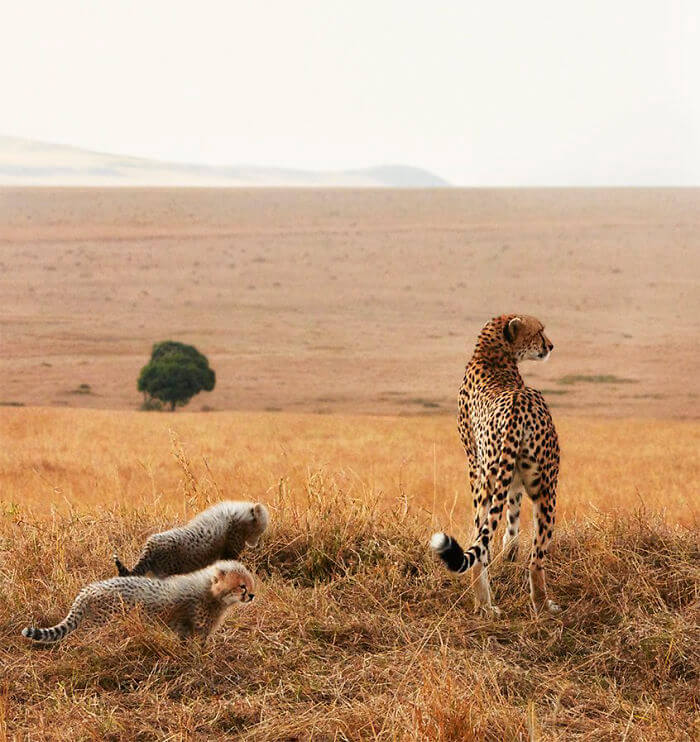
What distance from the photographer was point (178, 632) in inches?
167

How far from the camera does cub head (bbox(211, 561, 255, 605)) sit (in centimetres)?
396

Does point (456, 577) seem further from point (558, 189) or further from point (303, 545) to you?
point (558, 189)

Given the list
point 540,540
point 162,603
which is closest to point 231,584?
point 162,603

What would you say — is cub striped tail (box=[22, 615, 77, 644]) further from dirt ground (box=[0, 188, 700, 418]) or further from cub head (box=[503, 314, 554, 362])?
dirt ground (box=[0, 188, 700, 418])

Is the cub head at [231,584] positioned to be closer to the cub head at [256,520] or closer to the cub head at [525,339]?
the cub head at [256,520]

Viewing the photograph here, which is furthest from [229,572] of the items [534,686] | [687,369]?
[687,369]

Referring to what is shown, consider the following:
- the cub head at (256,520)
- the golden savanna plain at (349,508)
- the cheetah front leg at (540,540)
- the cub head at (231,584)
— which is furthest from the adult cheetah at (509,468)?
the cub head at (256,520)

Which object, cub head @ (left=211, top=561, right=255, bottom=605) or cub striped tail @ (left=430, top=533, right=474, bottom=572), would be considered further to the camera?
cub head @ (left=211, top=561, right=255, bottom=605)

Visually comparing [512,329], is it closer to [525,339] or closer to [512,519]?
[525,339]

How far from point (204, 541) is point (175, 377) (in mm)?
25015

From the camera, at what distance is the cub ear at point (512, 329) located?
512cm

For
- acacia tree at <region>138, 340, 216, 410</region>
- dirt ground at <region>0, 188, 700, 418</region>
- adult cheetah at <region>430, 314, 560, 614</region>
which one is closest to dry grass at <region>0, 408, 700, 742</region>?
adult cheetah at <region>430, 314, 560, 614</region>

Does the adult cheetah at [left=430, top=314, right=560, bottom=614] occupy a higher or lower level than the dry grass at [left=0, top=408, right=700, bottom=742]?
higher

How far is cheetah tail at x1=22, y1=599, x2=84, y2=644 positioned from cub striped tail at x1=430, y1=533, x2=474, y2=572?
1.41 m
